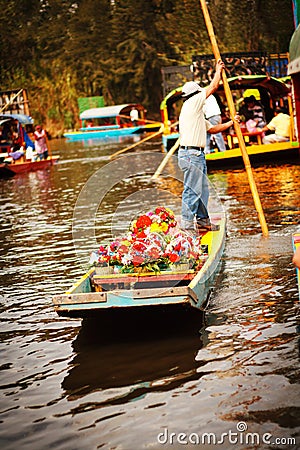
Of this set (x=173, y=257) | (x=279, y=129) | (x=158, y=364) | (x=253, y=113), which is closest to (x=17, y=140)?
(x=253, y=113)

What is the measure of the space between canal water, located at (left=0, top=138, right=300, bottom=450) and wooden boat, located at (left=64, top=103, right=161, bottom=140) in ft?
98.5

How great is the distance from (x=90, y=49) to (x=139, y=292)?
166 ft

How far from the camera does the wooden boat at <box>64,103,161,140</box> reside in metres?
41.2

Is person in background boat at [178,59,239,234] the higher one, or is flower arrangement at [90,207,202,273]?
person in background boat at [178,59,239,234]

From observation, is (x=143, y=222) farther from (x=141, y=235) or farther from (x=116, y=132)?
(x=116, y=132)

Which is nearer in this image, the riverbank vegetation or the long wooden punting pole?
Result: the long wooden punting pole

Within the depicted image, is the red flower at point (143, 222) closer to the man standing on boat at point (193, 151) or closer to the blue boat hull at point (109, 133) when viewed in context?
the man standing on boat at point (193, 151)

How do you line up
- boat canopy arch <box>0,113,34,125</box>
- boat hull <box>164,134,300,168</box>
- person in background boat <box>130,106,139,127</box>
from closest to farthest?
boat hull <box>164,134,300,168</box> → boat canopy arch <box>0,113,34,125</box> → person in background boat <box>130,106,139,127</box>

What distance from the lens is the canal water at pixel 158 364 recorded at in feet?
16.8

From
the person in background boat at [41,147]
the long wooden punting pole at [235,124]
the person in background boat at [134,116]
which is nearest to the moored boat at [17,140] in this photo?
the person in background boat at [41,147]

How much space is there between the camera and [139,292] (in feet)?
21.3

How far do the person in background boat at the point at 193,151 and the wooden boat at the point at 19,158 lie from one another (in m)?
15.9

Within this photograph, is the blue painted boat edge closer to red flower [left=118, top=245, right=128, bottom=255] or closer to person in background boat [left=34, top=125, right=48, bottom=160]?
person in background boat [left=34, top=125, right=48, bottom=160]

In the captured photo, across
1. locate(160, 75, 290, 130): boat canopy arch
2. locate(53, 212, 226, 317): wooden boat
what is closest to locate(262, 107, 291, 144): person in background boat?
locate(160, 75, 290, 130): boat canopy arch
